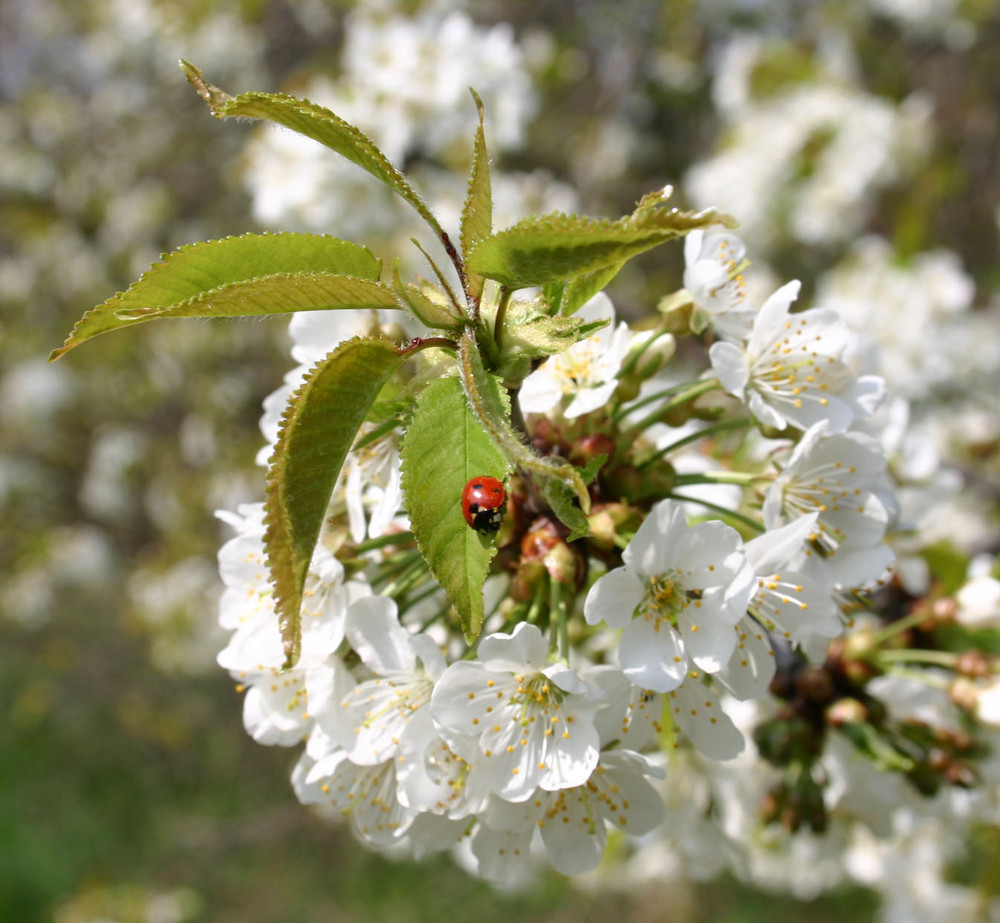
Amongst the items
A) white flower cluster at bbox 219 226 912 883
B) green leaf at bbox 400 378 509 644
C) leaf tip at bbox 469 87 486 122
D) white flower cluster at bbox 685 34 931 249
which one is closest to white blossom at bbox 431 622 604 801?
white flower cluster at bbox 219 226 912 883

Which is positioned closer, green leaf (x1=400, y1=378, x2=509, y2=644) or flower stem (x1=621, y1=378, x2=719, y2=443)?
green leaf (x1=400, y1=378, x2=509, y2=644)

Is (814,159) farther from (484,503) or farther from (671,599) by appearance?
(484,503)

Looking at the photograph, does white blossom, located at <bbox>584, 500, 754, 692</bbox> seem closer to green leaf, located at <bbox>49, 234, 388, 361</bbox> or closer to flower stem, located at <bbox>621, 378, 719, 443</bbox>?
flower stem, located at <bbox>621, 378, 719, 443</bbox>

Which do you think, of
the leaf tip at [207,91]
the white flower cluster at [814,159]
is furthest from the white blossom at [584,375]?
the white flower cluster at [814,159]

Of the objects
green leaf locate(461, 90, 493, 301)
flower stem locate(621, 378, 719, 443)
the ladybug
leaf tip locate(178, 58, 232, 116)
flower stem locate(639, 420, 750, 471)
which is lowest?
the ladybug

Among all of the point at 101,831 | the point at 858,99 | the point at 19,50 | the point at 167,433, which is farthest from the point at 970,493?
the point at 19,50
